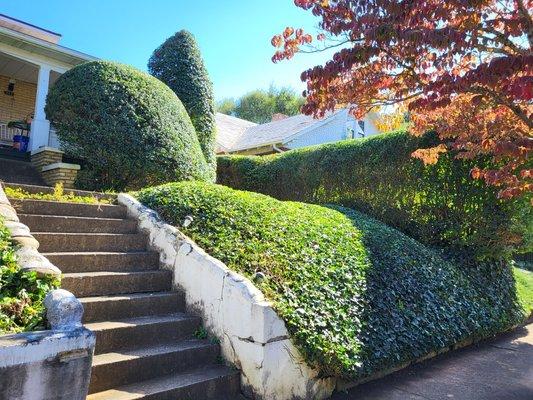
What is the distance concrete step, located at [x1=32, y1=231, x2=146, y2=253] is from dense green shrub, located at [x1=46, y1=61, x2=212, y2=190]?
3.01 m

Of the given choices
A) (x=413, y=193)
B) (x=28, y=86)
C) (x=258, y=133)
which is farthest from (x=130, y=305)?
(x=258, y=133)

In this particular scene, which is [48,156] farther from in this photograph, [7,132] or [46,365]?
[46,365]

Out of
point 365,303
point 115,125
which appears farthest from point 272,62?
point 115,125

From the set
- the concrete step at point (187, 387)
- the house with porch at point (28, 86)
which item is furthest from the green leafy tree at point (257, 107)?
the concrete step at point (187, 387)

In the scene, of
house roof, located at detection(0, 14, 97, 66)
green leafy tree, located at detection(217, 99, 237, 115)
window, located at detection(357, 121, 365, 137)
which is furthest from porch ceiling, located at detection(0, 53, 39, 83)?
green leafy tree, located at detection(217, 99, 237, 115)

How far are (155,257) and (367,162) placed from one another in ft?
17.5

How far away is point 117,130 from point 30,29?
8816mm

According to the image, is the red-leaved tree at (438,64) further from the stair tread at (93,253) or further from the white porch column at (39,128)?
the white porch column at (39,128)

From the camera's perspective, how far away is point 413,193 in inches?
303

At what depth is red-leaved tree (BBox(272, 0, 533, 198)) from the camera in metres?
3.12

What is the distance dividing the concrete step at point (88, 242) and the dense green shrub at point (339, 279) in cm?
46

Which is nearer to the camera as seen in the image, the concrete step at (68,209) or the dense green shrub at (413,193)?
the concrete step at (68,209)

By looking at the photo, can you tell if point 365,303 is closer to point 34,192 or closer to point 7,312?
point 7,312

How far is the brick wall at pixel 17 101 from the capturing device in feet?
40.1
